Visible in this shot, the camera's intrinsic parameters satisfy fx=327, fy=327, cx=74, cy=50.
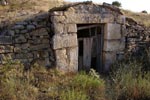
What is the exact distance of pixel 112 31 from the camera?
10945 mm

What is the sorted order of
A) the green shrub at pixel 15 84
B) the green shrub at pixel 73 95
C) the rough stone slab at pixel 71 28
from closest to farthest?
1. the green shrub at pixel 73 95
2. the green shrub at pixel 15 84
3. the rough stone slab at pixel 71 28

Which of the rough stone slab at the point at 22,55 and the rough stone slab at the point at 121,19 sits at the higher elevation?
the rough stone slab at the point at 121,19

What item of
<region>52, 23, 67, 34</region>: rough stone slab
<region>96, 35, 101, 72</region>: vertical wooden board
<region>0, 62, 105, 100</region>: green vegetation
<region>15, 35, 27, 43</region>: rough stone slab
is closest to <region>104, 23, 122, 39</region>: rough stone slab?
<region>96, 35, 101, 72</region>: vertical wooden board

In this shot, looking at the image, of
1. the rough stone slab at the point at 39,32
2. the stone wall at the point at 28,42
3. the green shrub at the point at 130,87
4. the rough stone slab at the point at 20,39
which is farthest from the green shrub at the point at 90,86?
the rough stone slab at the point at 20,39

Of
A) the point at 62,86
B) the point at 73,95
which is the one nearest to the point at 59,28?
the point at 62,86

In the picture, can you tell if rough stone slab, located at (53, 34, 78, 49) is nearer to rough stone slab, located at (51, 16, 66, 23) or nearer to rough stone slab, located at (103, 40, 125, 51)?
rough stone slab, located at (51, 16, 66, 23)

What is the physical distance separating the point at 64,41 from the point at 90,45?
132cm

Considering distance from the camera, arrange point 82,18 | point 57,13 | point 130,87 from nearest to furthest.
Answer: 1. point 130,87
2. point 57,13
3. point 82,18

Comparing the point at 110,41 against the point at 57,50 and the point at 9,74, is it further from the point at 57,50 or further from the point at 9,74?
the point at 9,74

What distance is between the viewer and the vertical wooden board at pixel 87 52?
10.8 meters

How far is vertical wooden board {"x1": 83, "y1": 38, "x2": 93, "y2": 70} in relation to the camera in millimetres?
10812

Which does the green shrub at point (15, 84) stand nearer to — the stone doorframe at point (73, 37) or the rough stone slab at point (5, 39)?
the rough stone slab at point (5, 39)

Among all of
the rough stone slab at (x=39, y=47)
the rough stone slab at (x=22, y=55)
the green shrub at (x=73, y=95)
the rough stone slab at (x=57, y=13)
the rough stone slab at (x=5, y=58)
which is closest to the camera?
the green shrub at (x=73, y=95)

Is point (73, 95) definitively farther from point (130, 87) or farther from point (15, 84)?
point (130, 87)
